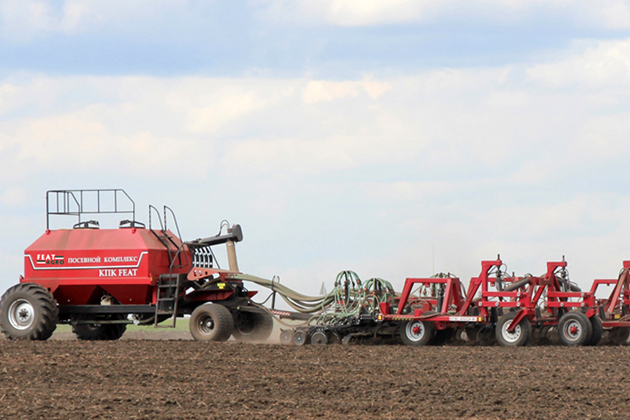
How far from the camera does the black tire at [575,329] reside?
16.1 meters

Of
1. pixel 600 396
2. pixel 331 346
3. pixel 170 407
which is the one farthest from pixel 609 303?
pixel 170 407

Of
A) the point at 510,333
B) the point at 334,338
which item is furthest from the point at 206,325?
the point at 510,333

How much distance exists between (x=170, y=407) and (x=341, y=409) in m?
1.83

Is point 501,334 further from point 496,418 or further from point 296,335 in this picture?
point 496,418

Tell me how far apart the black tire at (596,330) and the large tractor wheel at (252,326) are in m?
6.48

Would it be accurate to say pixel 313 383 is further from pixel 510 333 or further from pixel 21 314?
pixel 21 314

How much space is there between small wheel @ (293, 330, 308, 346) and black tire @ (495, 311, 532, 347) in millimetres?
3732

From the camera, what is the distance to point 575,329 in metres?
16.3

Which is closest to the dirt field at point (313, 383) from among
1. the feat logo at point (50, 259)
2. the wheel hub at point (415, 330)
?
the wheel hub at point (415, 330)

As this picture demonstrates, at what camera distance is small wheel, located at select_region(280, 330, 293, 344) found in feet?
57.8

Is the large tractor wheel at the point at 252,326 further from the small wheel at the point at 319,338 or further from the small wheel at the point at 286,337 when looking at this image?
the small wheel at the point at 319,338

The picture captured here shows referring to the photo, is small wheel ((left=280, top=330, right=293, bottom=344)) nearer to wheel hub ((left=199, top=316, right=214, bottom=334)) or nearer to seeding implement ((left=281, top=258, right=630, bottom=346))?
seeding implement ((left=281, top=258, right=630, bottom=346))

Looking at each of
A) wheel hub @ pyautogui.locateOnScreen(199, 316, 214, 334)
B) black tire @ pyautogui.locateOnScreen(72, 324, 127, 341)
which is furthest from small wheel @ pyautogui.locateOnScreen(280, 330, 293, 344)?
black tire @ pyautogui.locateOnScreen(72, 324, 127, 341)

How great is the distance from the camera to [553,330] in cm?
1720
